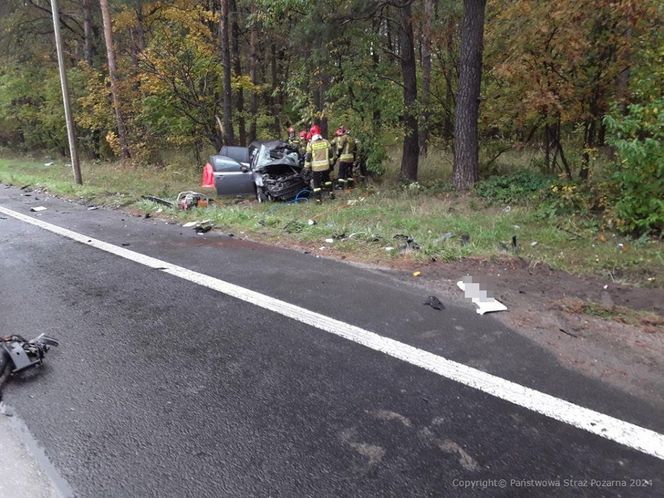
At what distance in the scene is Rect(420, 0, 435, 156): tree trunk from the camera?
38.7ft

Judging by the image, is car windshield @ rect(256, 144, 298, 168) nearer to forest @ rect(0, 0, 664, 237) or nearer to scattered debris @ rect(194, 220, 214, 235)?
forest @ rect(0, 0, 664, 237)

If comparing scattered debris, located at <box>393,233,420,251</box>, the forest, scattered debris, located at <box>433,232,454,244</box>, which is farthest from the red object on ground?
scattered debris, located at <box>433,232,454,244</box>

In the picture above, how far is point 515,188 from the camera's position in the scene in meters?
9.65

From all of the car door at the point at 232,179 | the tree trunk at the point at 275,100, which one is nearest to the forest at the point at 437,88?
the tree trunk at the point at 275,100

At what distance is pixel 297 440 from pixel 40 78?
29.8 m

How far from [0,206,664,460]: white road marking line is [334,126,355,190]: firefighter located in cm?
767

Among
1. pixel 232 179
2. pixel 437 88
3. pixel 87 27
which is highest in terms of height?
pixel 87 27

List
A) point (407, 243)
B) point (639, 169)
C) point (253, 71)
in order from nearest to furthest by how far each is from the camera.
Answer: point (407, 243), point (639, 169), point (253, 71)

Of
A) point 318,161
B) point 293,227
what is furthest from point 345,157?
point 293,227

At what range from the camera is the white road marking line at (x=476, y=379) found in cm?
263

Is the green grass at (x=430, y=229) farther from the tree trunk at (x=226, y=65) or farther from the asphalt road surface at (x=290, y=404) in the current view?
the tree trunk at (x=226, y=65)

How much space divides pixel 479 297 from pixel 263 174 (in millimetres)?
7863

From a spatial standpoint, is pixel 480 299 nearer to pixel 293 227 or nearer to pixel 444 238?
pixel 444 238

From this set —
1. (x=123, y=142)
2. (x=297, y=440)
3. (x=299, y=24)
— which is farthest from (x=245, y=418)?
(x=123, y=142)
